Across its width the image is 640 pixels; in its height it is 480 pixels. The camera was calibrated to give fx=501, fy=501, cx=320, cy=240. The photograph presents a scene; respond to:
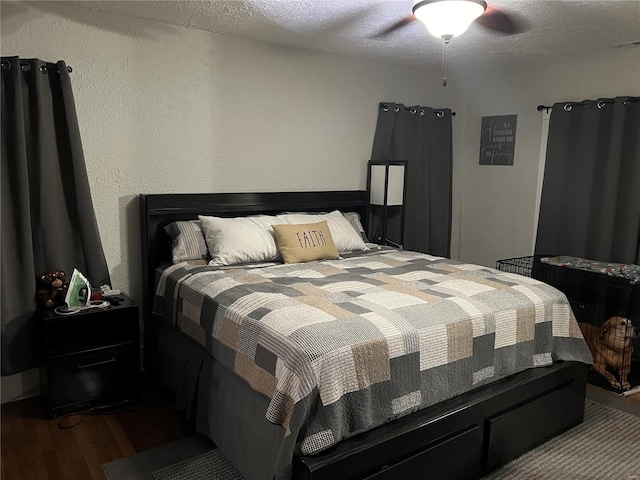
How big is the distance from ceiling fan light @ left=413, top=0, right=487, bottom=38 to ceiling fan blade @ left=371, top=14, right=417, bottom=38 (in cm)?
54

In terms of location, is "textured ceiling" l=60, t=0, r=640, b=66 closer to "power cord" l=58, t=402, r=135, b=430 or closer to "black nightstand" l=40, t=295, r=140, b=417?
"black nightstand" l=40, t=295, r=140, b=417

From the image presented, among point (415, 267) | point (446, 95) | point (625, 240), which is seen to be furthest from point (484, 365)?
point (446, 95)

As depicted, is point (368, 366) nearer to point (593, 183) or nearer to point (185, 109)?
point (185, 109)

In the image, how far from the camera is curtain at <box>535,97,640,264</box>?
3594 mm

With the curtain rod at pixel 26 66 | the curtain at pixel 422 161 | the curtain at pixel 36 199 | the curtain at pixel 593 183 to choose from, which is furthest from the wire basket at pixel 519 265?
the curtain rod at pixel 26 66

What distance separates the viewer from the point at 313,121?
3.90 metres

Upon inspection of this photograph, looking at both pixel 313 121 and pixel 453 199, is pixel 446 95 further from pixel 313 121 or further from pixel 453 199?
pixel 313 121

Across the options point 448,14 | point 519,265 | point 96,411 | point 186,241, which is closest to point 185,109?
point 186,241

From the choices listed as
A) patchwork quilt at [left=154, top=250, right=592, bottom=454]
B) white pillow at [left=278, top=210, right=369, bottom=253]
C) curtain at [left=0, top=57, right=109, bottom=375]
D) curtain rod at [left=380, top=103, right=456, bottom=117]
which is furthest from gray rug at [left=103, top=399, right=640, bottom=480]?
curtain rod at [left=380, top=103, right=456, bottom=117]

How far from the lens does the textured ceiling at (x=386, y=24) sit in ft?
9.05

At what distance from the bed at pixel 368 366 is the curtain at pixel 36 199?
58 cm

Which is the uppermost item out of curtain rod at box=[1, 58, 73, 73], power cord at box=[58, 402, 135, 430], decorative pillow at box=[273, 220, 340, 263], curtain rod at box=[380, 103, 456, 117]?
curtain rod at box=[380, 103, 456, 117]

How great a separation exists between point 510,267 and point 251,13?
118 inches

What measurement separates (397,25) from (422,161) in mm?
1595
